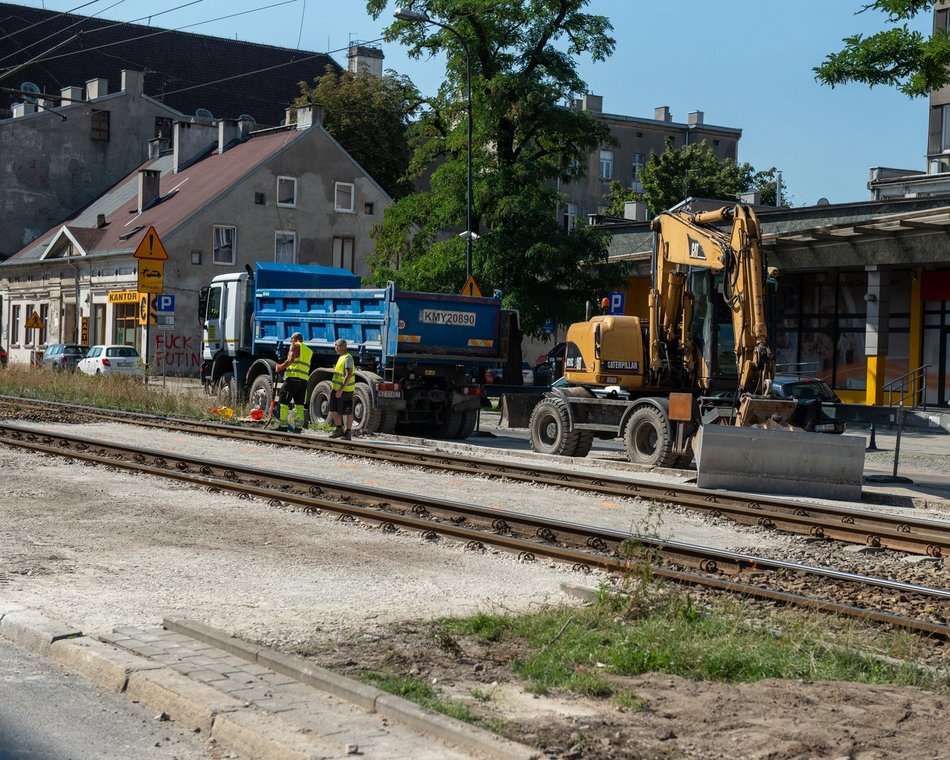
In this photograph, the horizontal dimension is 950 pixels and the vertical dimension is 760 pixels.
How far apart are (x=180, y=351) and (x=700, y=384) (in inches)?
1434

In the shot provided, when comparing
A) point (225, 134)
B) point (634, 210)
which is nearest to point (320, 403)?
point (634, 210)

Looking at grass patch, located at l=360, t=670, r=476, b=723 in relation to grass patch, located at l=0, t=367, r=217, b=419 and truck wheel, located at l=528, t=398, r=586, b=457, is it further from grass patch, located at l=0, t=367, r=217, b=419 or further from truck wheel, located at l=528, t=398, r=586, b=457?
grass patch, located at l=0, t=367, r=217, b=419

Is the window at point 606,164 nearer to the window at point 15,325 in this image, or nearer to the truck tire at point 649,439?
the window at point 15,325

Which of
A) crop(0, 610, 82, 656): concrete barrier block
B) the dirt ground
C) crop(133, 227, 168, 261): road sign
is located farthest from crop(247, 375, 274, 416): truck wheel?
crop(0, 610, 82, 656): concrete barrier block

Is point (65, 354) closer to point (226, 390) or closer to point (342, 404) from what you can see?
point (226, 390)

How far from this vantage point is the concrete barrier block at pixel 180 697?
5.56 m

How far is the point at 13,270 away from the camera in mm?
63312

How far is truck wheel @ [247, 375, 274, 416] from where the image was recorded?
25984 mm

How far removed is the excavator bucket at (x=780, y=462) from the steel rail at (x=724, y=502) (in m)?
0.49

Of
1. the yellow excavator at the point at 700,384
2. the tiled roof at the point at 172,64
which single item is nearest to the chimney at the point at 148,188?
the tiled roof at the point at 172,64

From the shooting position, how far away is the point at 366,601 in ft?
27.0

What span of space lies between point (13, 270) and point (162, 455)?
5013 cm

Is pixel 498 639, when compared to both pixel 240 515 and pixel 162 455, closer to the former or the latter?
pixel 240 515

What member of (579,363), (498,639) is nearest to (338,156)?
(579,363)
